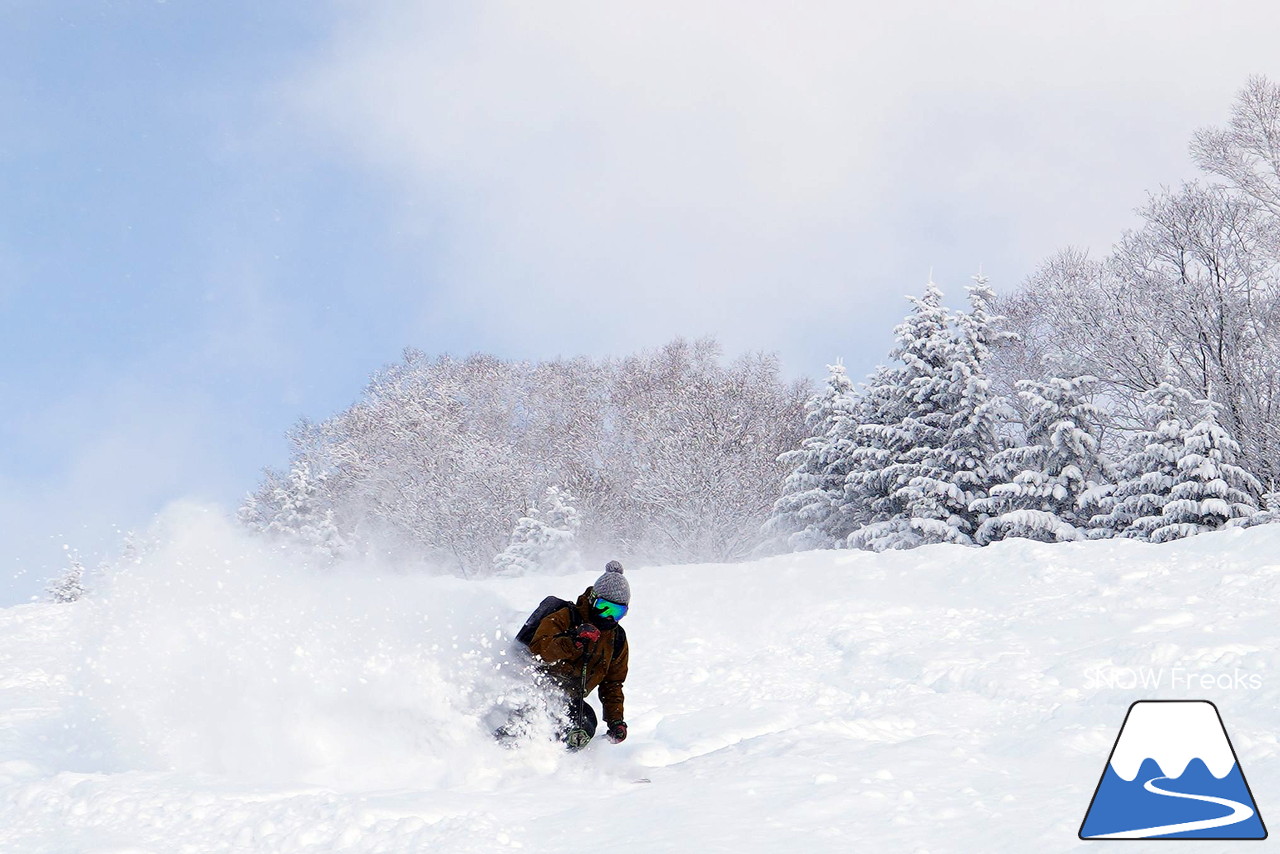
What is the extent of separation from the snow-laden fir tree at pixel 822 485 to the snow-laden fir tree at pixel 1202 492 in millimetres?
8010

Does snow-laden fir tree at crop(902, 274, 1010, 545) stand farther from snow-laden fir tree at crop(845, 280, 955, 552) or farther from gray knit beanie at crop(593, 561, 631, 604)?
gray knit beanie at crop(593, 561, 631, 604)

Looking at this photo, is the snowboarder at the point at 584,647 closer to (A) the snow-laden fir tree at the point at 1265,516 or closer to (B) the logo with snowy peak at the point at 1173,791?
(B) the logo with snowy peak at the point at 1173,791

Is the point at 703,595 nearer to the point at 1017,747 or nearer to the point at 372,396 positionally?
the point at 1017,747

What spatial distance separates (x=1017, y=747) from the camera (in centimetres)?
531

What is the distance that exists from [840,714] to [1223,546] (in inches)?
235

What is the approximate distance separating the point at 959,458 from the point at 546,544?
13.0m

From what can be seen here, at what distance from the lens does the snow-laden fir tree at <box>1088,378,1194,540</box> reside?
17047 mm

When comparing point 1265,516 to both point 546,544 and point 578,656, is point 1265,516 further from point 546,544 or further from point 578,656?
point 546,544

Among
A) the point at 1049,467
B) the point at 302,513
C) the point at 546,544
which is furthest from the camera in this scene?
the point at 302,513

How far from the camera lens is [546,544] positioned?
92.5 ft

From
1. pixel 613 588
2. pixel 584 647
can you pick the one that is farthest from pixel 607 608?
pixel 584 647

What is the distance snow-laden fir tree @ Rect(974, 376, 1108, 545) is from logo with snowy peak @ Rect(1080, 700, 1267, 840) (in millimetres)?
15150

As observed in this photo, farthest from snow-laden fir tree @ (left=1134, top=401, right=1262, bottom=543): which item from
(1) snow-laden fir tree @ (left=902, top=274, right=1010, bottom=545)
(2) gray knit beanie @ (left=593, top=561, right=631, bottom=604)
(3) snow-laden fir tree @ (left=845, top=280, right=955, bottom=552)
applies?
(2) gray knit beanie @ (left=593, top=561, right=631, bottom=604)

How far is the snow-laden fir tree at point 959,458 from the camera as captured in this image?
20.7 meters
